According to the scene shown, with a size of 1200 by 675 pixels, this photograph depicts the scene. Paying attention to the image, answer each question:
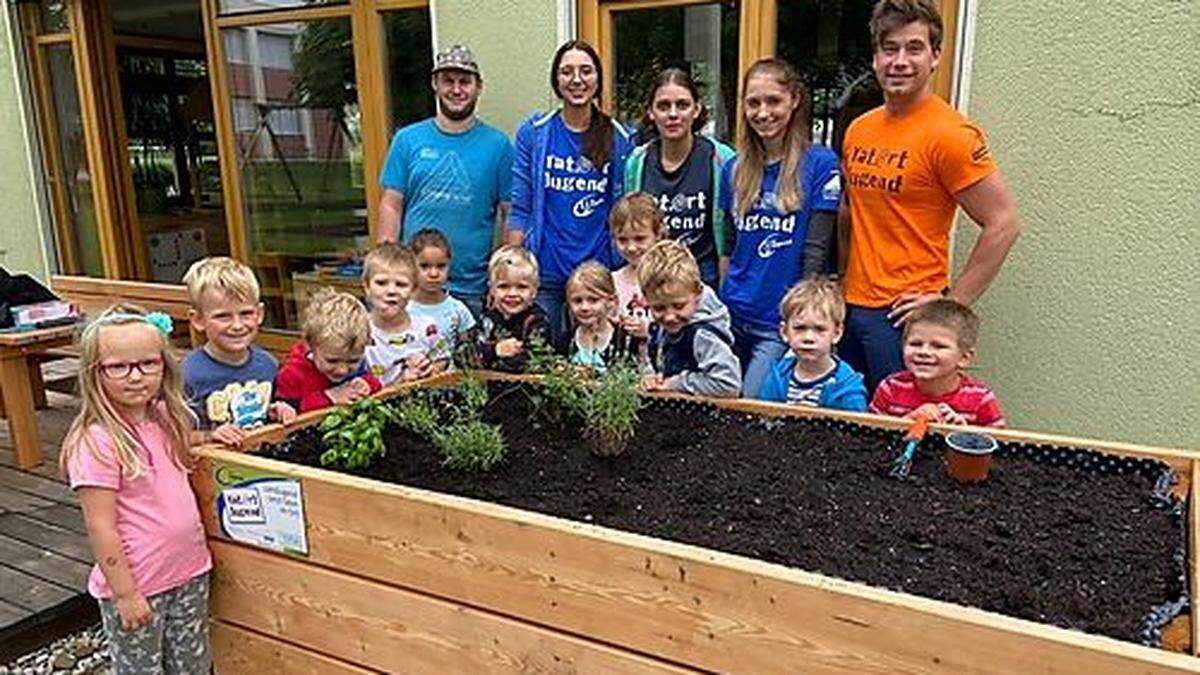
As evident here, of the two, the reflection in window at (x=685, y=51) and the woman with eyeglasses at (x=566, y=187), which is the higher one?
the reflection in window at (x=685, y=51)

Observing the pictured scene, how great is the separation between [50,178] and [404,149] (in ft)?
14.6

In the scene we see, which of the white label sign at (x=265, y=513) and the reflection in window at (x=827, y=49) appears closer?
the white label sign at (x=265, y=513)

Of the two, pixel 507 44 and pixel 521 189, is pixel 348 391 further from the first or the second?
pixel 507 44

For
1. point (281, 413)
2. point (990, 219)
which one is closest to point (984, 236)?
point (990, 219)

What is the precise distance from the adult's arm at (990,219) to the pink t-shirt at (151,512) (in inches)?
84.5

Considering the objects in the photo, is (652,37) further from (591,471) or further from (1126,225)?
(591,471)

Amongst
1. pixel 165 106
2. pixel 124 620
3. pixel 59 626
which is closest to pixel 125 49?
pixel 165 106

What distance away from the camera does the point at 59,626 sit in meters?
2.79

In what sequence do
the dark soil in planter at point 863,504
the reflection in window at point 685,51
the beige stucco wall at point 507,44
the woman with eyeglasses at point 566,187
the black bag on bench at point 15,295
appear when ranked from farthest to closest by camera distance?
the black bag on bench at point 15,295, the beige stucco wall at point 507,44, the reflection in window at point 685,51, the woman with eyeglasses at point 566,187, the dark soil in planter at point 863,504

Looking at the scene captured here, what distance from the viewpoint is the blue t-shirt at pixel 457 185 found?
3.34 metres

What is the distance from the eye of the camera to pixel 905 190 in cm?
240

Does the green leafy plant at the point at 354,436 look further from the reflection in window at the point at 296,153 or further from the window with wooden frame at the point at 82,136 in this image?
the window with wooden frame at the point at 82,136

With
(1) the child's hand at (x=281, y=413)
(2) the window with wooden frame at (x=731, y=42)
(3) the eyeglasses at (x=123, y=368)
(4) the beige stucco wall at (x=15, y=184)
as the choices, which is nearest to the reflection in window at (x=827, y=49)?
(2) the window with wooden frame at (x=731, y=42)

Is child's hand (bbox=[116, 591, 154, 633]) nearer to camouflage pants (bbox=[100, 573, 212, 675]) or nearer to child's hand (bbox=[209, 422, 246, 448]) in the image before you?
camouflage pants (bbox=[100, 573, 212, 675])
